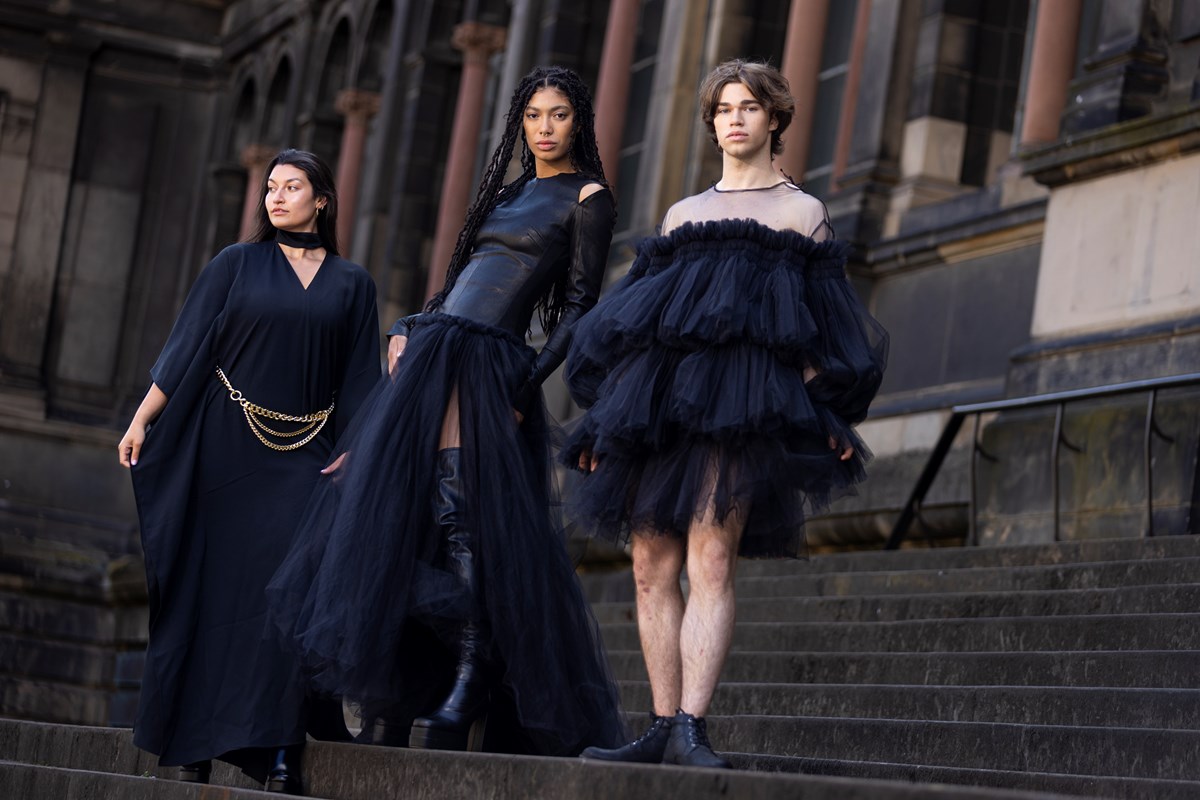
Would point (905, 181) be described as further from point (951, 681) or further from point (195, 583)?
point (195, 583)

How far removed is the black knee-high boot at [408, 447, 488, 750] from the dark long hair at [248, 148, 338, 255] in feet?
3.63

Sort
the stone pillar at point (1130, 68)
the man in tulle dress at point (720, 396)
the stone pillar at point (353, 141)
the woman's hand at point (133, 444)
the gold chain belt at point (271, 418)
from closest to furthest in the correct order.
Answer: the man in tulle dress at point (720, 396)
the woman's hand at point (133, 444)
the gold chain belt at point (271, 418)
the stone pillar at point (1130, 68)
the stone pillar at point (353, 141)

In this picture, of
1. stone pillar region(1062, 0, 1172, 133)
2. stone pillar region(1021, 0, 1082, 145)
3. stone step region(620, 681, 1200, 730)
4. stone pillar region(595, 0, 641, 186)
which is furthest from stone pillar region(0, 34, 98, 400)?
stone step region(620, 681, 1200, 730)

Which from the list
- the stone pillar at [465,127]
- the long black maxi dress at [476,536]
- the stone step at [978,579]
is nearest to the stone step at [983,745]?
the long black maxi dress at [476,536]

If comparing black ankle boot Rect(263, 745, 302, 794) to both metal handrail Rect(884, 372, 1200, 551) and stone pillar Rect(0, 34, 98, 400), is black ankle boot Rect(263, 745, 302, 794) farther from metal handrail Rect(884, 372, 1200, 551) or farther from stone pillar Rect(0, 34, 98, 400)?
stone pillar Rect(0, 34, 98, 400)

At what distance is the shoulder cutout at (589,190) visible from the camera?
6.14m

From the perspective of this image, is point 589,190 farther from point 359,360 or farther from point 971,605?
point 971,605

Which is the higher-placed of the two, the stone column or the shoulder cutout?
the stone column

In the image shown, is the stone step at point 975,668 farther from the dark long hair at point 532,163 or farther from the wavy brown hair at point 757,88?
the wavy brown hair at point 757,88

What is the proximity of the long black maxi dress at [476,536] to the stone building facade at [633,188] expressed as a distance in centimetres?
415

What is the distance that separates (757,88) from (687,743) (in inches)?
62.2

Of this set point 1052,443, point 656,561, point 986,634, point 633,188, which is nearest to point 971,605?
point 986,634

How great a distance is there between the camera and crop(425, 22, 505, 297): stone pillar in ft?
71.0

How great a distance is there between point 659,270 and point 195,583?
5.66 ft
